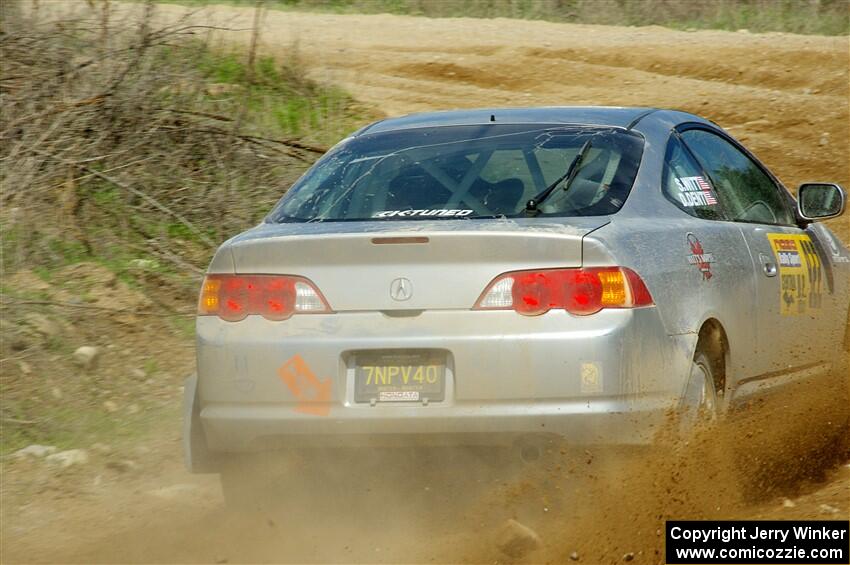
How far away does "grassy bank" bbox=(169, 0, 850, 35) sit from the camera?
2247cm

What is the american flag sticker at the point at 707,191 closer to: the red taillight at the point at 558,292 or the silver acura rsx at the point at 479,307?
the silver acura rsx at the point at 479,307

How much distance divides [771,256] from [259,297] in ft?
7.90

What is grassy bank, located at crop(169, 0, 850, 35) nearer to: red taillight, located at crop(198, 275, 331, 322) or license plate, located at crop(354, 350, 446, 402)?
red taillight, located at crop(198, 275, 331, 322)

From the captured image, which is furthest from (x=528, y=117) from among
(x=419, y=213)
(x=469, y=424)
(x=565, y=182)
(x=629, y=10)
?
(x=629, y=10)

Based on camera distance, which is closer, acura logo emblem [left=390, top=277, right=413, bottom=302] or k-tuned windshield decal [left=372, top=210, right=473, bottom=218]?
acura logo emblem [left=390, top=277, right=413, bottom=302]

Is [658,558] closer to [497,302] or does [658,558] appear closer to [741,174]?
[497,302]

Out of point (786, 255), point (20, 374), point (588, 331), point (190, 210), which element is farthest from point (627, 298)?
point (190, 210)

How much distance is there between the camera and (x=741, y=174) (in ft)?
20.1

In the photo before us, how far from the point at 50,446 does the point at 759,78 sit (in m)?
12.7

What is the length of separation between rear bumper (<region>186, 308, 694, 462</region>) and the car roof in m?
1.28

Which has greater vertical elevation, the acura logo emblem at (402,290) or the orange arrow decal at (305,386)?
the acura logo emblem at (402,290)

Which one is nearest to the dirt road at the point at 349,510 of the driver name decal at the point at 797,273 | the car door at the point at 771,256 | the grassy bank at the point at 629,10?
the car door at the point at 771,256

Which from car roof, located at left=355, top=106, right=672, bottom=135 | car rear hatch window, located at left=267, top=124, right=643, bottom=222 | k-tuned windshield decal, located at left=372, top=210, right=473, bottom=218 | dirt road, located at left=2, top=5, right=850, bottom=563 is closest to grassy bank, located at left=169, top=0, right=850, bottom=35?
dirt road, located at left=2, top=5, right=850, bottom=563

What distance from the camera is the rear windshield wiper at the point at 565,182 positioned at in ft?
15.6
